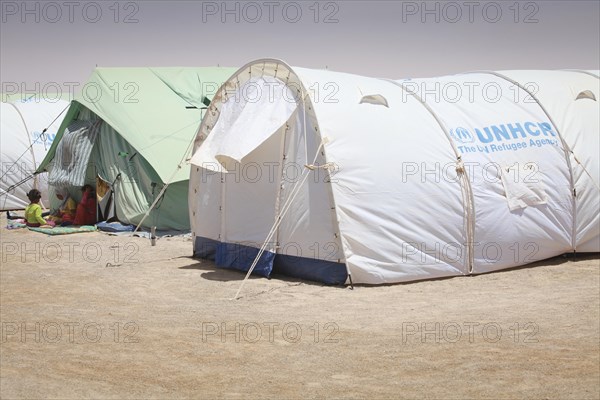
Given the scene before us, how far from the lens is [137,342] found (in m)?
9.06

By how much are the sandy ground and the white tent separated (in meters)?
0.35

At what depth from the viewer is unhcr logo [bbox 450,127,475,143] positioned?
12828 millimetres

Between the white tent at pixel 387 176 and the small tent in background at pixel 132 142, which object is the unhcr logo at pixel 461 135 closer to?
the white tent at pixel 387 176

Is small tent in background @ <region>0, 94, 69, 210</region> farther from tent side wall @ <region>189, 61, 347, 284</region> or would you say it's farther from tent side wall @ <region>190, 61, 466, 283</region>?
tent side wall @ <region>190, 61, 466, 283</region>

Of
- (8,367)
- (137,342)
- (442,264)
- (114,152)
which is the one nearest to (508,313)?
(442,264)

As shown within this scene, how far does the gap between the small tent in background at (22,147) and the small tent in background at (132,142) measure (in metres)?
1.69

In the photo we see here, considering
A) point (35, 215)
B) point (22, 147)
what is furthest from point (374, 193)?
point (22, 147)

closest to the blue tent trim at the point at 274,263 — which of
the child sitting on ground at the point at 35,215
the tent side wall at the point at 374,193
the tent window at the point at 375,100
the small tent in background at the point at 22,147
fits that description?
the tent side wall at the point at 374,193

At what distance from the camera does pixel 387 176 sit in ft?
39.4

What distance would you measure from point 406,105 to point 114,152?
21.8 feet

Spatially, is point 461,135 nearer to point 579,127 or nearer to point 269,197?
point 579,127

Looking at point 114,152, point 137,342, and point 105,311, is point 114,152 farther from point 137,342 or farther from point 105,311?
point 137,342

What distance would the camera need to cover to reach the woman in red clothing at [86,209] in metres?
17.5

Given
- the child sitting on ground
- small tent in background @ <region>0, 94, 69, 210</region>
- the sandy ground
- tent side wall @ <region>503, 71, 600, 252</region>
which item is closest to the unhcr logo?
tent side wall @ <region>503, 71, 600, 252</region>
